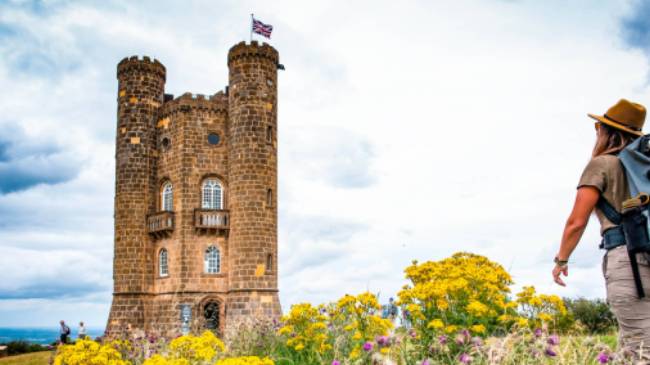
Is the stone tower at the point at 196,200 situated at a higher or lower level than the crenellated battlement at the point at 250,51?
lower

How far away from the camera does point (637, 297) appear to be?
5859 mm

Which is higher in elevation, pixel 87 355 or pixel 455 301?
pixel 455 301

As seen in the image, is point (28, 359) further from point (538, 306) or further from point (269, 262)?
point (538, 306)

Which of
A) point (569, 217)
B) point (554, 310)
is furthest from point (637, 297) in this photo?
point (554, 310)

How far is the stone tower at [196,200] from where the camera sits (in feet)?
98.9

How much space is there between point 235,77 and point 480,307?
26207 millimetres

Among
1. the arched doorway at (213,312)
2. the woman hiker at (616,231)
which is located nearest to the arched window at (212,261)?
the arched doorway at (213,312)

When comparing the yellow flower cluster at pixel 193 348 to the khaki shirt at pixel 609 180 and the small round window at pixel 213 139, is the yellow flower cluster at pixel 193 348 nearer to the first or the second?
the khaki shirt at pixel 609 180

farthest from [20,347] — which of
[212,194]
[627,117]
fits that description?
[627,117]

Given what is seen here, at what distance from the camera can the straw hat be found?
21.2 feet

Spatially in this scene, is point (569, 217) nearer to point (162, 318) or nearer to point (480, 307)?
point (480, 307)

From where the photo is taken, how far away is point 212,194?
32094 millimetres

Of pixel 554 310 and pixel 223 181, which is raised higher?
pixel 223 181

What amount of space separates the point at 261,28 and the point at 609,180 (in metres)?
28.3
